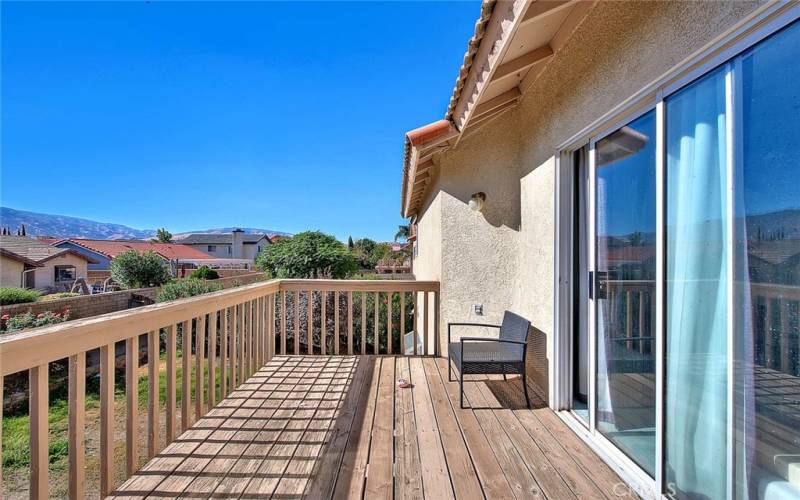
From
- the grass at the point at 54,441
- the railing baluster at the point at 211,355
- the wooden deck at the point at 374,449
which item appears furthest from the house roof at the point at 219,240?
the wooden deck at the point at 374,449

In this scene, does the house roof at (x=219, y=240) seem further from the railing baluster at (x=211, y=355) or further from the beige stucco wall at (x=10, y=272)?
the railing baluster at (x=211, y=355)

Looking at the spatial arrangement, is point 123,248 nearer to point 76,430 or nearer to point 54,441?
point 54,441

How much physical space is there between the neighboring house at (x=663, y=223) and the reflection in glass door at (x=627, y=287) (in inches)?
0.5

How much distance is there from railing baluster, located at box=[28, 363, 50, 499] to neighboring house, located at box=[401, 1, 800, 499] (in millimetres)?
2917

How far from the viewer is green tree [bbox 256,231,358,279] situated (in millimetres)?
8594

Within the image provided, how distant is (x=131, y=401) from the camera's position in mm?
2080

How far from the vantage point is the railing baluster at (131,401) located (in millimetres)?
2068

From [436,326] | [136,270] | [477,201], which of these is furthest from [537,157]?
[136,270]

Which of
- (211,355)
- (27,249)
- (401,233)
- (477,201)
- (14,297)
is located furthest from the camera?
(401,233)

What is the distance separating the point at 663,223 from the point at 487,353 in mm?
1917

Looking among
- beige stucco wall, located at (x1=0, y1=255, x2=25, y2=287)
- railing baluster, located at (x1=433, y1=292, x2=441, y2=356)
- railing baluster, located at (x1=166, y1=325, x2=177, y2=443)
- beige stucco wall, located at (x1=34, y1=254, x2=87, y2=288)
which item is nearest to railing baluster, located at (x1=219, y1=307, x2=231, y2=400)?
railing baluster, located at (x1=166, y1=325, x2=177, y2=443)

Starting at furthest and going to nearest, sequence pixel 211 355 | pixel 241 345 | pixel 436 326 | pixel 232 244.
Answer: pixel 232 244 < pixel 436 326 < pixel 241 345 < pixel 211 355

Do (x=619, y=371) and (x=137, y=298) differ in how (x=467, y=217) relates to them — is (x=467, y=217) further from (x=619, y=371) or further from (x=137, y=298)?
(x=137, y=298)

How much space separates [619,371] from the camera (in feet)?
7.24
